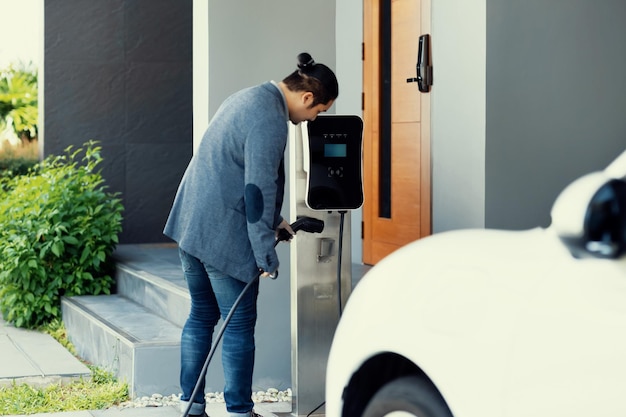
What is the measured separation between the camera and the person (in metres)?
4.62

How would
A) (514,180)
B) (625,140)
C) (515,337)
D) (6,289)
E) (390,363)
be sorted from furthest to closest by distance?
(6,289)
(625,140)
(514,180)
(390,363)
(515,337)

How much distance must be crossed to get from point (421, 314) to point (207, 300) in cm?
240

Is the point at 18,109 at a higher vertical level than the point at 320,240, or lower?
higher

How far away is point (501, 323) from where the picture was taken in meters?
2.45

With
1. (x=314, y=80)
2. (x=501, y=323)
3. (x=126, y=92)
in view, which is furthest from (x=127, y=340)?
(x=126, y=92)

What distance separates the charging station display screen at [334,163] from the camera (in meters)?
5.40

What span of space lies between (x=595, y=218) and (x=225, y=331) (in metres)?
3.00

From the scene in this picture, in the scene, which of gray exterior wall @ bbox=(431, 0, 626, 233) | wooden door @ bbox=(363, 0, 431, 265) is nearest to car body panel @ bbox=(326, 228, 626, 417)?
gray exterior wall @ bbox=(431, 0, 626, 233)

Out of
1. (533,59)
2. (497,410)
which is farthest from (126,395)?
(497,410)

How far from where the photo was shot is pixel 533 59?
20.3ft

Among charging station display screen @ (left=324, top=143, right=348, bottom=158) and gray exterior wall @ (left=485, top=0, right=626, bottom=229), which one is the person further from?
gray exterior wall @ (left=485, top=0, right=626, bottom=229)

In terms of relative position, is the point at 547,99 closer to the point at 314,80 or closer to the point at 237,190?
the point at 314,80

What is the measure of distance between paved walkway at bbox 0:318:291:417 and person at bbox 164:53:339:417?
1122 mm

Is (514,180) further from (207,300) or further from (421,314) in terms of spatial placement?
(421,314)
